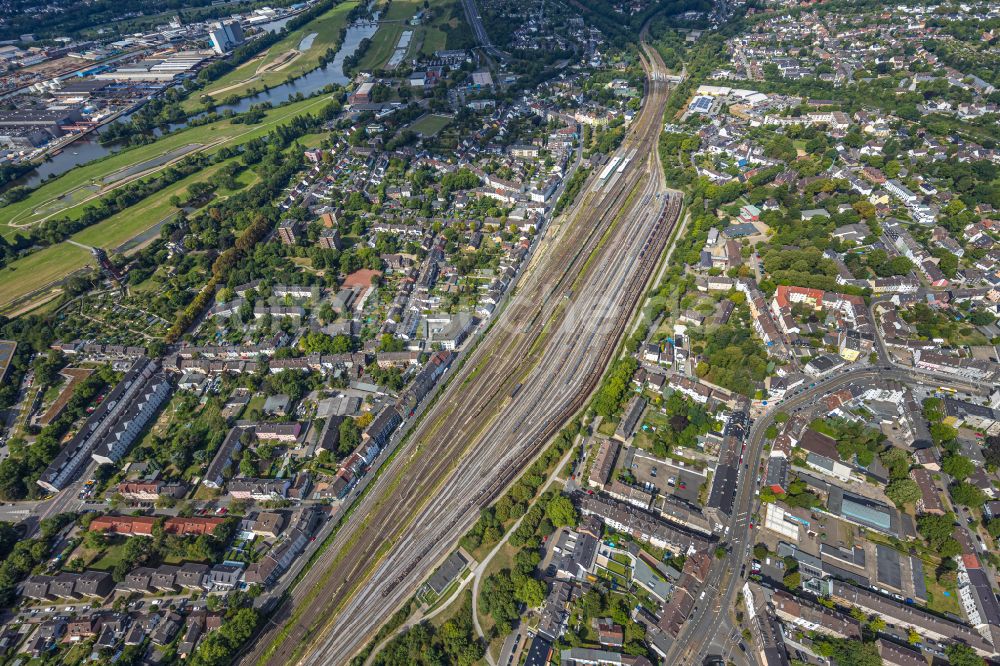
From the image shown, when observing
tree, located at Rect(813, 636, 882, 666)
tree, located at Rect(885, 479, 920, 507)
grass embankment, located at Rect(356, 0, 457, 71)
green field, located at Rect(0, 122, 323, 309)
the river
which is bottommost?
tree, located at Rect(813, 636, 882, 666)

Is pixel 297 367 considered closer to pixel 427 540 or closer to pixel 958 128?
pixel 427 540

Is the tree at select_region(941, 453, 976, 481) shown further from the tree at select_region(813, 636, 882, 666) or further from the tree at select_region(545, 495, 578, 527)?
the tree at select_region(545, 495, 578, 527)

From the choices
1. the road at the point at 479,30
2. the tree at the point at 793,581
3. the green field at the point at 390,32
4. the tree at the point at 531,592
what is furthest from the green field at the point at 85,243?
the tree at the point at 793,581

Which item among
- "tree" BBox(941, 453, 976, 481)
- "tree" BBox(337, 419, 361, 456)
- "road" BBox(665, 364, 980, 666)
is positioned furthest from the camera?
"tree" BBox(337, 419, 361, 456)

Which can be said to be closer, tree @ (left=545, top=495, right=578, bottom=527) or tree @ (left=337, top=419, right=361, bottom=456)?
tree @ (left=545, top=495, right=578, bottom=527)

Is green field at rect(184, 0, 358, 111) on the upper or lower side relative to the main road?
upper

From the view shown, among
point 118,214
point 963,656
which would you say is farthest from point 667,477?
point 118,214

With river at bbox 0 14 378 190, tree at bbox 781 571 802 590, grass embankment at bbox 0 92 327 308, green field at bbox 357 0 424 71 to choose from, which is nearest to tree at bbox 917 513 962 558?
tree at bbox 781 571 802 590

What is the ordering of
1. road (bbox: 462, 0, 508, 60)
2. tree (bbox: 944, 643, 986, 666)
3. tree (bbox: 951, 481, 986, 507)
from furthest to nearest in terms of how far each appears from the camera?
road (bbox: 462, 0, 508, 60) → tree (bbox: 951, 481, 986, 507) → tree (bbox: 944, 643, 986, 666)
